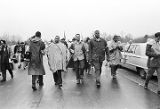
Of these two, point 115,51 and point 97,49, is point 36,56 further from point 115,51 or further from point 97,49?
point 115,51

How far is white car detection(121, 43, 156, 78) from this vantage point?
1114cm

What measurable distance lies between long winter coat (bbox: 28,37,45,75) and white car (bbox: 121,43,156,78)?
438 centimetres

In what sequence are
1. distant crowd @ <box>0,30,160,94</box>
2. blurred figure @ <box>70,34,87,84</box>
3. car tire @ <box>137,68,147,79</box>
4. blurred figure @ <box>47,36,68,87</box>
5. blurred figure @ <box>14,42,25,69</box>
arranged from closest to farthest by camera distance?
distant crowd @ <box>0,30,160,94</box>
blurred figure @ <box>47,36,68,87</box>
blurred figure @ <box>70,34,87,84</box>
car tire @ <box>137,68,147,79</box>
blurred figure @ <box>14,42,25,69</box>

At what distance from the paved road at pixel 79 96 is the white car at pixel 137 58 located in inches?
54.6

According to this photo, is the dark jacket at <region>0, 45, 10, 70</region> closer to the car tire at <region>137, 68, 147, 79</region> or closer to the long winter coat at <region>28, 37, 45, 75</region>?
the long winter coat at <region>28, 37, 45, 75</region>

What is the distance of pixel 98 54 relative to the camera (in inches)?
365

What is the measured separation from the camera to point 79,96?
7.84 metres

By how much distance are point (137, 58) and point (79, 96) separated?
489cm

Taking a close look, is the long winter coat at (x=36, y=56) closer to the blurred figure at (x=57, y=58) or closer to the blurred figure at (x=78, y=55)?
the blurred figure at (x=57, y=58)

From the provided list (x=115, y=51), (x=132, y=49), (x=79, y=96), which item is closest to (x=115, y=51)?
(x=115, y=51)

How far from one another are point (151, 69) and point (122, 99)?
166 centimetres

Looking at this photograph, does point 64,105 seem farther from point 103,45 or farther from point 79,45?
point 79,45

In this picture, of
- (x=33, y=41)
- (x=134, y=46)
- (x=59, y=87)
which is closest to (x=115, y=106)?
(x=59, y=87)

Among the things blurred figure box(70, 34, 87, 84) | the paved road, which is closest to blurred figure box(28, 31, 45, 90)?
the paved road
